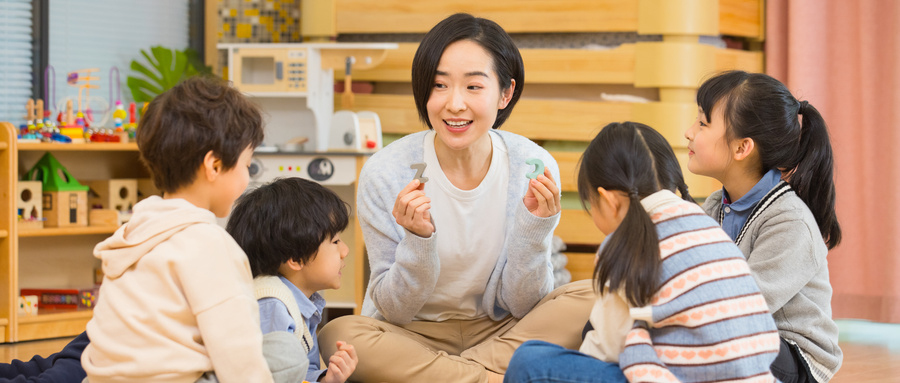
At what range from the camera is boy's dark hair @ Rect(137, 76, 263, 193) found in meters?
1.34

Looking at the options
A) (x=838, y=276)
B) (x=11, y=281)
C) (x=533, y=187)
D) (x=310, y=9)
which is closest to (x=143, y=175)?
(x=11, y=281)

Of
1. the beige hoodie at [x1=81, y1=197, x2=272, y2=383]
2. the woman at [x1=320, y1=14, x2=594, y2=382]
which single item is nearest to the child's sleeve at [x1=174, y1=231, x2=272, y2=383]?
the beige hoodie at [x1=81, y1=197, x2=272, y2=383]

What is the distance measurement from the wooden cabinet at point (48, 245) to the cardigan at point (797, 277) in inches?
97.8

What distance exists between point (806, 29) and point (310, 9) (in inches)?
82.9

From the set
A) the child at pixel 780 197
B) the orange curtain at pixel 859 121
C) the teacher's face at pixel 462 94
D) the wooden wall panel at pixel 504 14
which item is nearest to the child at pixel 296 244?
the teacher's face at pixel 462 94

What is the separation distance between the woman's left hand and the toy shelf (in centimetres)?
210

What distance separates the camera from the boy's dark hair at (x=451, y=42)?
73.3 inches

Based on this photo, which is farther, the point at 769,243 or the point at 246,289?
the point at 769,243

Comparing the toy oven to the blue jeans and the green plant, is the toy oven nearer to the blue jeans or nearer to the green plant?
the green plant

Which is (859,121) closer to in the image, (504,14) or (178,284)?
(504,14)

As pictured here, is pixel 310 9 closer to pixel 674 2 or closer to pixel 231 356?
pixel 674 2

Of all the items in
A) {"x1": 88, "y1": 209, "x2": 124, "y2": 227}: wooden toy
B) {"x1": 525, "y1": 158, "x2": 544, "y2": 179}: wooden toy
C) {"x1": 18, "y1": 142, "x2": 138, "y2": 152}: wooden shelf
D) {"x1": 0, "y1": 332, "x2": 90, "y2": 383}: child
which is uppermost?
{"x1": 18, "y1": 142, "x2": 138, "y2": 152}: wooden shelf

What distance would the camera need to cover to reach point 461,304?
1.98m

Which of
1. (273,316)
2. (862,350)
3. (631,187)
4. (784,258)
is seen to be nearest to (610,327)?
(631,187)
